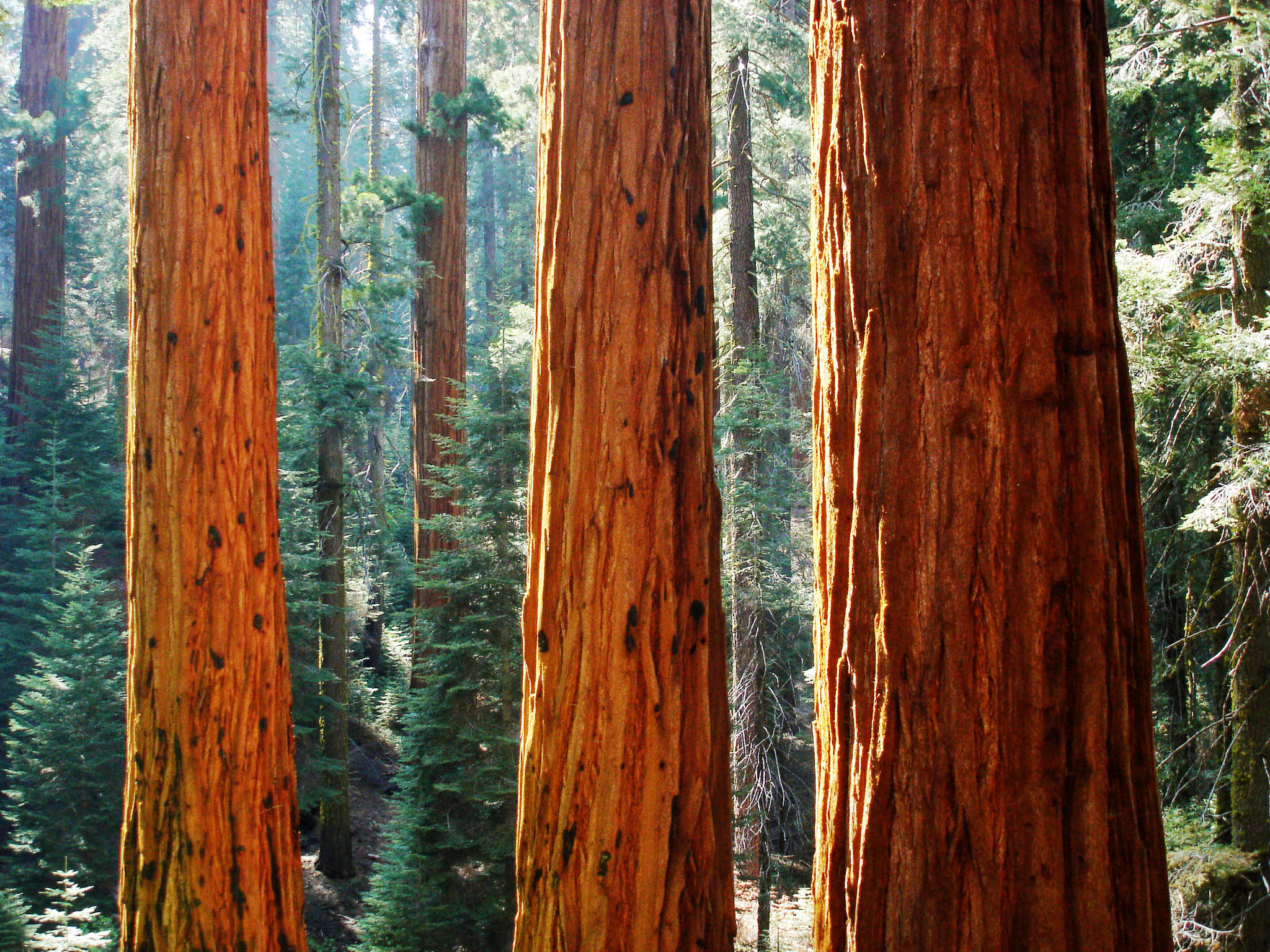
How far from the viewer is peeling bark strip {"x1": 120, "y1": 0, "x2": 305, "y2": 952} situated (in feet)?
15.7

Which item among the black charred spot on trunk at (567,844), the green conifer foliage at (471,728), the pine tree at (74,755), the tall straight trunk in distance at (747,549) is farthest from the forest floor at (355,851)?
the black charred spot on trunk at (567,844)

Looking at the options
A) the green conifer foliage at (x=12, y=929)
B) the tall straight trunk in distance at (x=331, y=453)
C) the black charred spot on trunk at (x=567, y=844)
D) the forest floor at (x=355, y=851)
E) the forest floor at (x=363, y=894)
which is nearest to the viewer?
the black charred spot on trunk at (x=567, y=844)

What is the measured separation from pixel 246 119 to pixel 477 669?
4.25m

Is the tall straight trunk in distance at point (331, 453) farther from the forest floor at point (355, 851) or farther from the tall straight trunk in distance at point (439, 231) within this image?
the tall straight trunk in distance at point (439, 231)

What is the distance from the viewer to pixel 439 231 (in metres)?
12.5

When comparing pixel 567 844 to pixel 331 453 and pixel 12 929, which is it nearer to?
pixel 12 929

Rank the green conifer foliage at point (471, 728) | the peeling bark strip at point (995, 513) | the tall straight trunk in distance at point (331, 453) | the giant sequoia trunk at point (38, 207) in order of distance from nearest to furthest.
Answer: the peeling bark strip at point (995, 513), the green conifer foliage at point (471, 728), the tall straight trunk in distance at point (331, 453), the giant sequoia trunk at point (38, 207)

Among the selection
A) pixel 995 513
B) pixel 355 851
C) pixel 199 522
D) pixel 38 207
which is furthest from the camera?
pixel 38 207

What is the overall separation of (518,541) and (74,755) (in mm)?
4963

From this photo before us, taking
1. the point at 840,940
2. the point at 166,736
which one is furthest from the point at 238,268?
the point at 840,940

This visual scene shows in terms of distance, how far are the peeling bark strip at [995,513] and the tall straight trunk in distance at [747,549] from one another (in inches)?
317

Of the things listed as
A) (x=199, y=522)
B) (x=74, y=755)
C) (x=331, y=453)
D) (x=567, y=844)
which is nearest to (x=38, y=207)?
(x=331, y=453)

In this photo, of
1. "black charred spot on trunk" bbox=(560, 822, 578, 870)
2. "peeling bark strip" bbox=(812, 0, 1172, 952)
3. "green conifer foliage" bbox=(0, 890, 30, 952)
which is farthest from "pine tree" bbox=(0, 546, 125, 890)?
"peeling bark strip" bbox=(812, 0, 1172, 952)

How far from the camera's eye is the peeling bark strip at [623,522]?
9.68 ft
